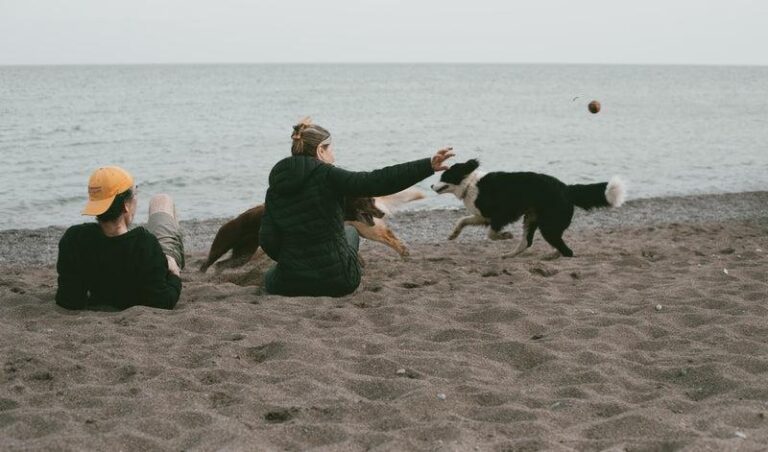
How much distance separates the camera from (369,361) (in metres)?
4.48

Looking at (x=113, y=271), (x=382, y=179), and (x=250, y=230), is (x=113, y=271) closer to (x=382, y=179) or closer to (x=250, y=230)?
(x=382, y=179)

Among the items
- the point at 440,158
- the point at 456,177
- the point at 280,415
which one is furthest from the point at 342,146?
the point at 280,415

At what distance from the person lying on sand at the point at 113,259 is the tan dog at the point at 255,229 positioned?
1.49 m

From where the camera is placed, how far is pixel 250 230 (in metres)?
7.28

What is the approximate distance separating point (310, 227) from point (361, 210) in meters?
1.92

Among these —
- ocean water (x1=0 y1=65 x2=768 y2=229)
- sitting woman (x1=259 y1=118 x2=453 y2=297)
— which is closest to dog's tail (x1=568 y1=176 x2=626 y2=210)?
sitting woman (x1=259 y1=118 x2=453 y2=297)

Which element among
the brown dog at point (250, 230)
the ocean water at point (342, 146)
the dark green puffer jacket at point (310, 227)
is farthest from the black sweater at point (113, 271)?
the ocean water at point (342, 146)

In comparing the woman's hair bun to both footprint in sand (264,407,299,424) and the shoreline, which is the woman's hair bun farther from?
the shoreline

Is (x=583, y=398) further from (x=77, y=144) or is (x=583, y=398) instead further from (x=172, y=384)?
(x=77, y=144)

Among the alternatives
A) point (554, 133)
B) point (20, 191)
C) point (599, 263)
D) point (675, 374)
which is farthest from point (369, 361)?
point (554, 133)

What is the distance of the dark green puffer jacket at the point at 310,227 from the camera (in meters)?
5.64

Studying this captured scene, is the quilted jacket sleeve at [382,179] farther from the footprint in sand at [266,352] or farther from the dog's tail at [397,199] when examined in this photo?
the dog's tail at [397,199]

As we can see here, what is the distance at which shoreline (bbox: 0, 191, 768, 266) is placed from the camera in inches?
404

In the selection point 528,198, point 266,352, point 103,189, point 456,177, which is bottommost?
point 266,352
